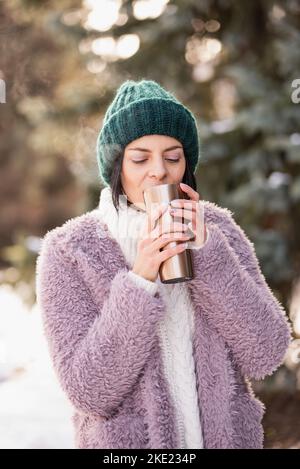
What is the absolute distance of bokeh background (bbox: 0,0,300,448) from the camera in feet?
15.2

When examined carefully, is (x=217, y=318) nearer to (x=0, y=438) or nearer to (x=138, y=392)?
(x=138, y=392)

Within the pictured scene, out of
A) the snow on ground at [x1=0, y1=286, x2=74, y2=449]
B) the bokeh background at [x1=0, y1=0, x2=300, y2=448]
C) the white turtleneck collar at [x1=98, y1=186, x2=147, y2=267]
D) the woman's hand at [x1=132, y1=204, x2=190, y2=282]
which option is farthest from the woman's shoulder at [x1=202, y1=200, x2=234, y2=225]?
the bokeh background at [x1=0, y1=0, x2=300, y2=448]

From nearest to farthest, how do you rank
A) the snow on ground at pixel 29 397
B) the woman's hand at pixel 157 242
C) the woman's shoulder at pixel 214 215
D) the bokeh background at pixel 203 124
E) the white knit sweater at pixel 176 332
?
1. the woman's hand at pixel 157 242
2. the white knit sweater at pixel 176 332
3. the woman's shoulder at pixel 214 215
4. the snow on ground at pixel 29 397
5. the bokeh background at pixel 203 124

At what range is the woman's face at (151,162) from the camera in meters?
1.85

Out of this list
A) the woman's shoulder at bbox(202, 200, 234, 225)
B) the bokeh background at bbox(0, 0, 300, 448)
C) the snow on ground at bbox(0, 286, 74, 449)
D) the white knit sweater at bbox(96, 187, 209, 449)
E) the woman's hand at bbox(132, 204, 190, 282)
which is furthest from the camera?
the bokeh background at bbox(0, 0, 300, 448)

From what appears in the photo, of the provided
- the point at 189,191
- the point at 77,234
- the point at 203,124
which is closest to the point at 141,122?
the point at 189,191

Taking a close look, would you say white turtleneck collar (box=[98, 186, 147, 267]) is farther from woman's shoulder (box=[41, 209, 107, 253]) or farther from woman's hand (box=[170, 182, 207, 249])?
woman's hand (box=[170, 182, 207, 249])

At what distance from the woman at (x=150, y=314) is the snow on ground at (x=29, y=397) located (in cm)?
82

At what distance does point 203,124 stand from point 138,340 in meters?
3.60

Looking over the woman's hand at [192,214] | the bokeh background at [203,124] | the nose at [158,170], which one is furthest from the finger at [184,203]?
the bokeh background at [203,124]

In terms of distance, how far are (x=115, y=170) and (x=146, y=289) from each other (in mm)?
384

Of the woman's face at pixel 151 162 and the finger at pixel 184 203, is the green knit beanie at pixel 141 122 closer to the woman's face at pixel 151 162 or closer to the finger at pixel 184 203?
the woman's face at pixel 151 162

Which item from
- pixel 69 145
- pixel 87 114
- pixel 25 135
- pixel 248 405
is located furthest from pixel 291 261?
pixel 25 135

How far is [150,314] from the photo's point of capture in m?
1.71
